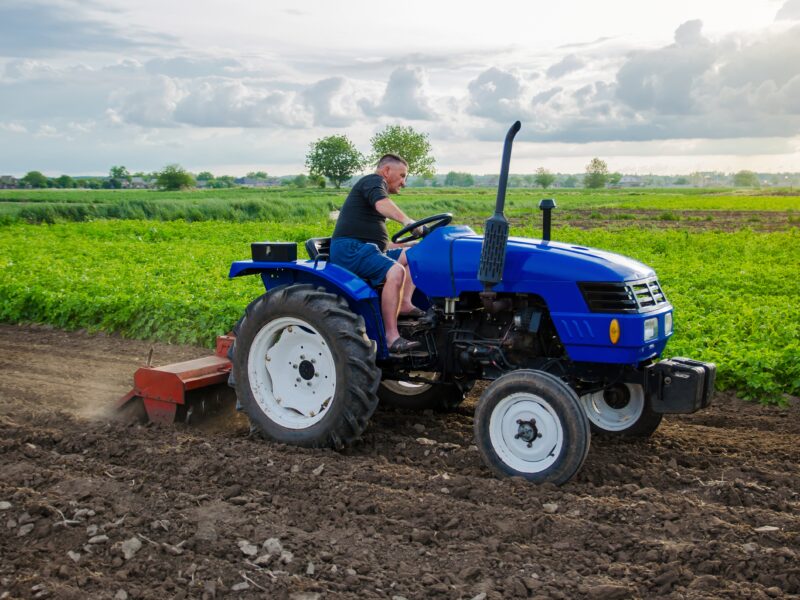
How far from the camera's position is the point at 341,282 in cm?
538

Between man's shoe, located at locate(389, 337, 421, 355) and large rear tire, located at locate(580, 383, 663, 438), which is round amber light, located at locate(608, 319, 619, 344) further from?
man's shoe, located at locate(389, 337, 421, 355)

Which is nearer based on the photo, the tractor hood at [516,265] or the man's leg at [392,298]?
the tractor hood at [516,265]

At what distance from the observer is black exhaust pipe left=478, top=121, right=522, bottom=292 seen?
480 cm

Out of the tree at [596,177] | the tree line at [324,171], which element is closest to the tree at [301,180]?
the tree line at [324,171]

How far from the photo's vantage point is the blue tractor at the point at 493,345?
4801mm

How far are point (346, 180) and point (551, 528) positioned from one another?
309 ft

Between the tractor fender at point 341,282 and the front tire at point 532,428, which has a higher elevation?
the tractor fender at point 341,282

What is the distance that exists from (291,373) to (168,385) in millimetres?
947

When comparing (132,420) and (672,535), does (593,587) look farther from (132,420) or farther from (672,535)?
(132,420)

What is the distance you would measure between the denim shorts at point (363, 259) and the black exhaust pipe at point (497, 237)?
2.35 ft

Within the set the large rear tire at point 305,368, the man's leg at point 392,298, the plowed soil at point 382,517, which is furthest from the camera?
the man's leg at point 392,298

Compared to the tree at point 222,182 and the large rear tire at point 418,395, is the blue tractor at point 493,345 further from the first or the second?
the tree at point 222,182

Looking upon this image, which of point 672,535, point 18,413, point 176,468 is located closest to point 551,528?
point 672,535

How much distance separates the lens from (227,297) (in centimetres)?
1041
